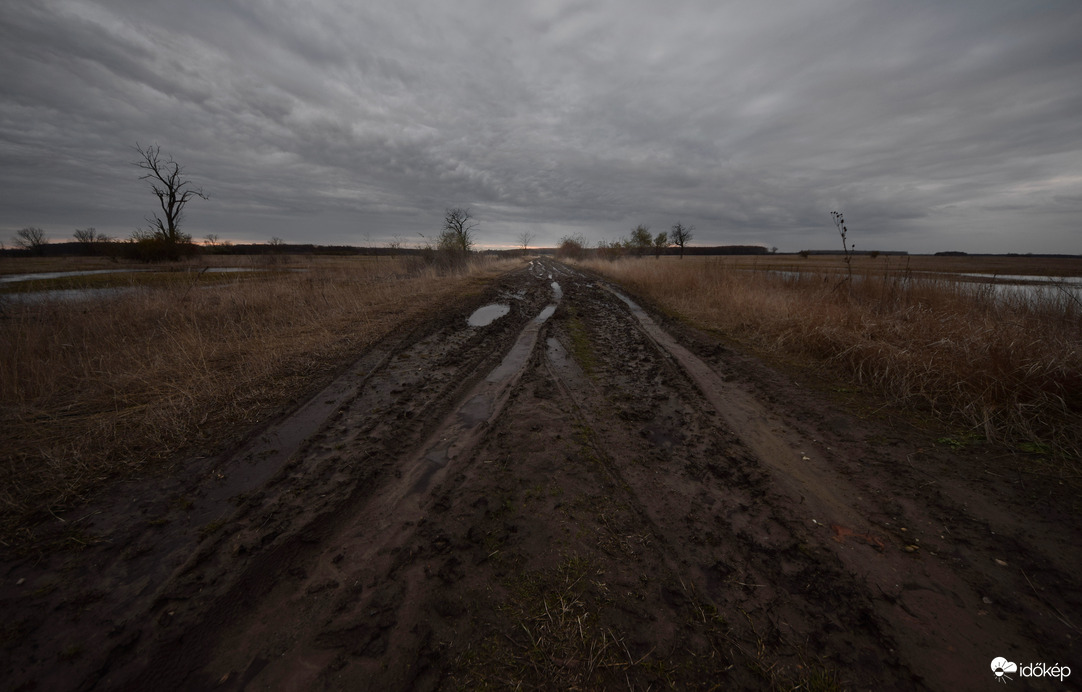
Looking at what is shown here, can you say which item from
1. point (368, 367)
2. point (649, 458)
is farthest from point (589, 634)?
point (368, 367)

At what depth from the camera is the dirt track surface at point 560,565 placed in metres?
1.66

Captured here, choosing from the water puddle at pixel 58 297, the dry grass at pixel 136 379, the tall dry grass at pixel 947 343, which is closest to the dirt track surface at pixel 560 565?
the dry grass at pixel 136 379

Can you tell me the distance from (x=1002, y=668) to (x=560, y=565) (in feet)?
6.74

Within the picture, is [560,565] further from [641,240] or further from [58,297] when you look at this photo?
[641,240]

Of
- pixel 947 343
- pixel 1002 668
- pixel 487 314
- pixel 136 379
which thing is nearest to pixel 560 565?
pixel 1002 668

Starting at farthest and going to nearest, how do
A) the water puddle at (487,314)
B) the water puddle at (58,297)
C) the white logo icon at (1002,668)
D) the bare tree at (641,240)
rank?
the bare tree at (641,240), the water puddle at (58,297), the water puddle at (487,314), the white logo icon at (1002,668)

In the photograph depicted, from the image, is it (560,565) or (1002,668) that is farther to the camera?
(560,565)

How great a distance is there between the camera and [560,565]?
217 cm

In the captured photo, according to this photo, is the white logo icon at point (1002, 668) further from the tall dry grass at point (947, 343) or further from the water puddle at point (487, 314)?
the water puddle at point (487, 314)

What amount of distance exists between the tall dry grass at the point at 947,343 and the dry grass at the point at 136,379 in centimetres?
771

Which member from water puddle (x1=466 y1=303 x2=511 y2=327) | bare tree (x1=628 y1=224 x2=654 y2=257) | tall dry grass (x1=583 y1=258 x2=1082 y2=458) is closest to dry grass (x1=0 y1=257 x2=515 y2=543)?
water puddle (x1=466 y1=303 x2=511 y2=327)

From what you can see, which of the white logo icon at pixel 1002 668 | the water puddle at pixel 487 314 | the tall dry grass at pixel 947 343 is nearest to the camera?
the white logo icon at pixel 1002 668

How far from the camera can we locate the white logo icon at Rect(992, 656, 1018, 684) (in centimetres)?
162

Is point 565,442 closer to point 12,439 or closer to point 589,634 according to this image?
point 589,634
